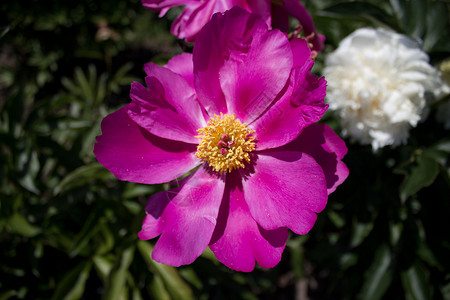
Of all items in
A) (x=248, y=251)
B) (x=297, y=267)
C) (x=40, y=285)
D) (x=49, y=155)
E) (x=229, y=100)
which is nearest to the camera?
(x=248, y=251)

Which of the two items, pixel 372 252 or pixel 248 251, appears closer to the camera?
pixel 248 251

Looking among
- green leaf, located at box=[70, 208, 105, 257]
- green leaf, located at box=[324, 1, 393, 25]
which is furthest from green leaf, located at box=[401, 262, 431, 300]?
green leaf, located at box=[70, 208, 105, 257]

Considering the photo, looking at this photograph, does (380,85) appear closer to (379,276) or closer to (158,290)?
(379,276)

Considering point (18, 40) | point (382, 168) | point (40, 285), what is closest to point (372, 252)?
point (382, 168)

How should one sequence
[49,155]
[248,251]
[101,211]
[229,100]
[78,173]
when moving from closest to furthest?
[248,251]
[229,100]
[78,173]
[101,211]
[49,155]

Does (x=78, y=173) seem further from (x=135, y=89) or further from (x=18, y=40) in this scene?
(x=18, y=40)

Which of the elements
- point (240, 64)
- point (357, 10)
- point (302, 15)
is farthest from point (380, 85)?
point (240, 64)

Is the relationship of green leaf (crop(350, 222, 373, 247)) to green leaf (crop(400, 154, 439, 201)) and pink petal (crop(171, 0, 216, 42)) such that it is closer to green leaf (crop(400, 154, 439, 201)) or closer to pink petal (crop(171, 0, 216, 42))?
green leaf (crop(400, 154, 439, 201))
